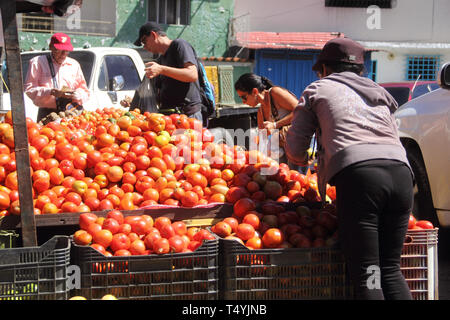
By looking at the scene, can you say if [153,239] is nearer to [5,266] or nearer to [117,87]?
[5,266]

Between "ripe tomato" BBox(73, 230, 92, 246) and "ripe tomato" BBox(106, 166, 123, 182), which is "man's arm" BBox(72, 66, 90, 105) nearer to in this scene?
"ripe tomato" BBox(106, 166, 123, 182)

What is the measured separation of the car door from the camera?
Result: 8.20 metres

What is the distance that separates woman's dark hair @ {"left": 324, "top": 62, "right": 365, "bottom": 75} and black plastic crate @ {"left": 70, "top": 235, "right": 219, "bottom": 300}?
1.24 meters

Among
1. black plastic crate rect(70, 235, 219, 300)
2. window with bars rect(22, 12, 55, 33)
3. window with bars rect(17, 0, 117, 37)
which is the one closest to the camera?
black plastic crate rect(70, 235, 219, 300)

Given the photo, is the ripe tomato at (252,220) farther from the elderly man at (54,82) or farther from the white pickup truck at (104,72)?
the white pickup truck at (104,72)

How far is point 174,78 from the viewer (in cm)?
525

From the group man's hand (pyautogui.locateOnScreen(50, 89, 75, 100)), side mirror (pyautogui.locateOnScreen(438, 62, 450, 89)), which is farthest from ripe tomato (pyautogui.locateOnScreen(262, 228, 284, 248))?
man's hand (pyautogui.locateOnScreen(50, 89, 75, 100))

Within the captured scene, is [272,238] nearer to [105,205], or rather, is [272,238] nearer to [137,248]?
[137,248]

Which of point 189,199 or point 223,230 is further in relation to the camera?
point 189,199

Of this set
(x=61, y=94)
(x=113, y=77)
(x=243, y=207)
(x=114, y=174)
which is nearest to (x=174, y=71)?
(x=114, y=174)

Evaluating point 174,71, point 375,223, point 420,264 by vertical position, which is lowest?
point 420,264

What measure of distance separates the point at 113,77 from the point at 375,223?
6.16 meters

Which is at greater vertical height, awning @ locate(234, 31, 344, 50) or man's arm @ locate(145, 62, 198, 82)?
awning @ locate(234, 31, 344, 50)
